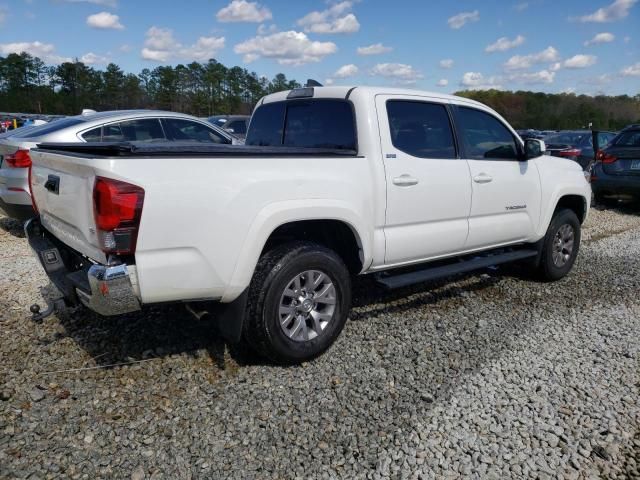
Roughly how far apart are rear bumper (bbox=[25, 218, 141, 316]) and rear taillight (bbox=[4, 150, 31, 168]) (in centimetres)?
323

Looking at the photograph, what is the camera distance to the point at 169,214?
2.71m

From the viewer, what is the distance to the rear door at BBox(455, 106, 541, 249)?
4512mm

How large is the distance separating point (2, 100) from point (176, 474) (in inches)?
2778

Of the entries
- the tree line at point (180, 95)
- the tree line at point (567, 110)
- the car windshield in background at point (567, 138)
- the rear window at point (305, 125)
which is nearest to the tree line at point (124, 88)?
the tree line at point (180, 95)

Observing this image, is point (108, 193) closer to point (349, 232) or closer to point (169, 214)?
point (169, 214)

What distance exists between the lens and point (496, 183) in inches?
183

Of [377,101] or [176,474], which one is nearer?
→ [176,474]

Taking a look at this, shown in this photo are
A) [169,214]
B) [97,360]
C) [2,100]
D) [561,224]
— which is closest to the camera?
[169,214]

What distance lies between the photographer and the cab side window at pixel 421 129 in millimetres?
3943

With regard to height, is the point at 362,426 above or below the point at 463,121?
Result: below

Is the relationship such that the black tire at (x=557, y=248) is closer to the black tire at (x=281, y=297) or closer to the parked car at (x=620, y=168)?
the black tire at (x=281, y=297)

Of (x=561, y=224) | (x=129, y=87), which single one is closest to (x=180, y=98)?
(x=129, y=87)

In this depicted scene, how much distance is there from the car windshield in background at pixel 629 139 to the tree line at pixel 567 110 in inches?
2132

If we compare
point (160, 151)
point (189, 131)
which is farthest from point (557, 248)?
point (189, 131)
